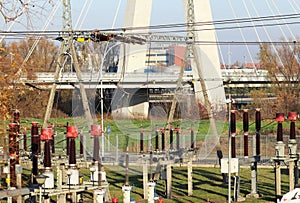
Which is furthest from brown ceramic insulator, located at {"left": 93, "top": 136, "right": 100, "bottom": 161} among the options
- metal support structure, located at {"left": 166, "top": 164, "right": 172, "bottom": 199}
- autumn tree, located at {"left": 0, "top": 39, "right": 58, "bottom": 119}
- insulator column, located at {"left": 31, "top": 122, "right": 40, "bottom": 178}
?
metal support structure, located at {"left": 166, "top": 164, "right": 172, "bottom": 199}

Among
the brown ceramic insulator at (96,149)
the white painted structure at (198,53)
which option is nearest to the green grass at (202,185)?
the white painted structure at (198,53)

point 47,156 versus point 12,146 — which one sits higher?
point 12,146

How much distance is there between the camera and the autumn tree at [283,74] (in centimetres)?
5475

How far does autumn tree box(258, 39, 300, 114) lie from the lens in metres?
54.7

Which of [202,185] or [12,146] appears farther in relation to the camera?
[202,185]

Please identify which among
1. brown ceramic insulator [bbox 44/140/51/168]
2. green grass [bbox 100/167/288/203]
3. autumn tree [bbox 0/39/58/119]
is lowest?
green grass [bbox 100/167/288/203]

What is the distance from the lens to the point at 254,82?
5834 cm

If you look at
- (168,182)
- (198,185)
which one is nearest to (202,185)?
(198,185)

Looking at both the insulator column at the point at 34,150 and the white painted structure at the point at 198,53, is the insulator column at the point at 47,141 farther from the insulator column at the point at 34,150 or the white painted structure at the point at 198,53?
the white painted structure at the point at 198,53

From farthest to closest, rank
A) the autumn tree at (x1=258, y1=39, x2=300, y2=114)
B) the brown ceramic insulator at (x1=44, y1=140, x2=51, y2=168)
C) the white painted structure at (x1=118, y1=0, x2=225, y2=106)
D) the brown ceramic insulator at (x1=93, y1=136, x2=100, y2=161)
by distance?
the autumn tree at (x1=258, y1=39, x2=300, y2=114) → the white painted structure at (x1=118, y1=0, x2=225, y2=106) → the brown ceramic insulator at (x1=93, y1=136, x2=100, y2=161) → the brown ceramic insulator at (x1=44, y1=140, x2=51, y2=168)

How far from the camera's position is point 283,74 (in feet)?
194

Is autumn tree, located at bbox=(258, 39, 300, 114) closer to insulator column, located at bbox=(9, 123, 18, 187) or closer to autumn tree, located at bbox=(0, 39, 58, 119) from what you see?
autumn tree, located at bbox=(0, 39, 58, 119)

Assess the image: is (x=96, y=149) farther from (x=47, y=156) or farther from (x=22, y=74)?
(x=22, y=74)

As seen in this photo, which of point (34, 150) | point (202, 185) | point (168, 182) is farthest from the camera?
point (202, 185)
